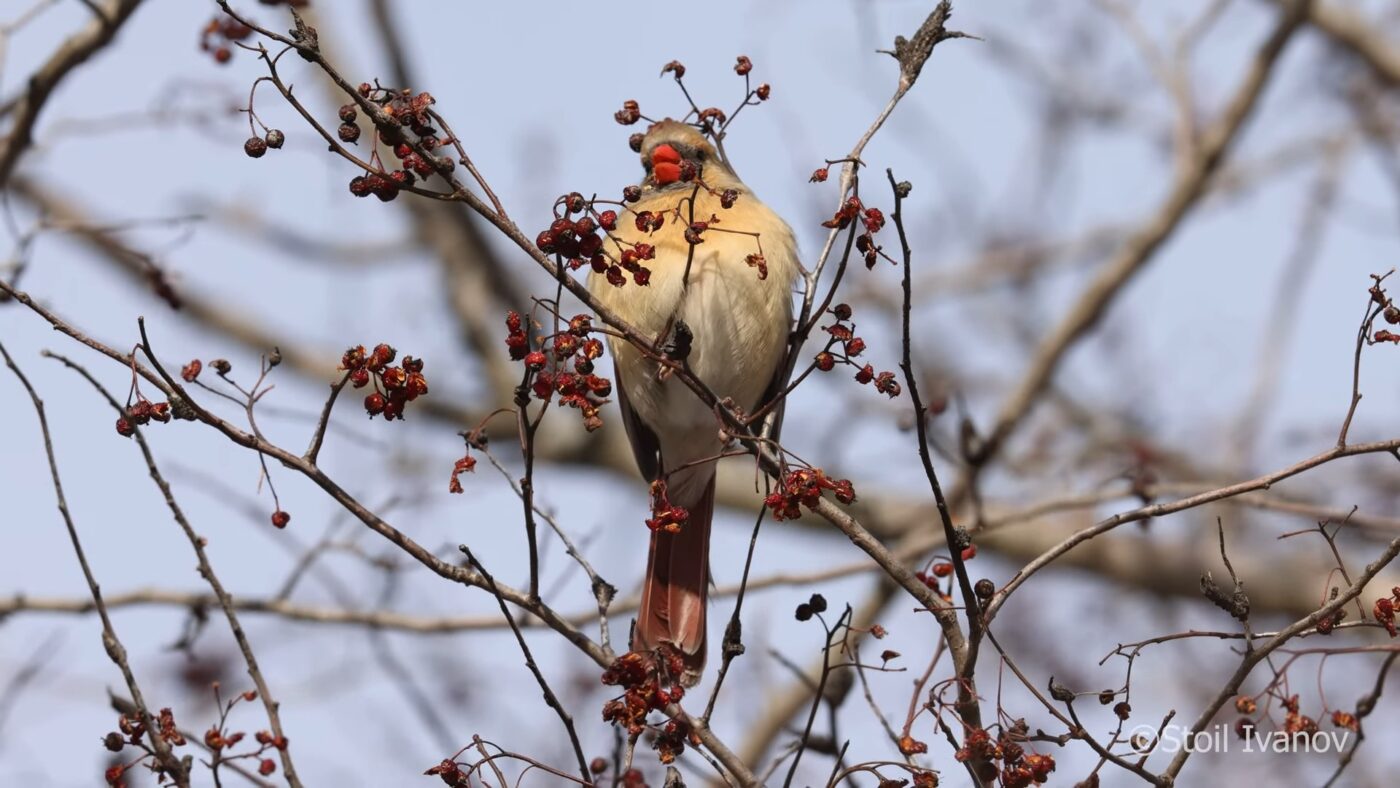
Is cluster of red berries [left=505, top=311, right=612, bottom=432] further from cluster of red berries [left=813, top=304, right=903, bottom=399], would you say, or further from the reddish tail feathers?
the reddish tail feathers

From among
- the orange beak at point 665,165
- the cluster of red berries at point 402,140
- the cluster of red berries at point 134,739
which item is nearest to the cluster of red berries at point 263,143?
the cluster of red berries at point 402,140

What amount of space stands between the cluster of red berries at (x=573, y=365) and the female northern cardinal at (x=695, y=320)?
4.23ft

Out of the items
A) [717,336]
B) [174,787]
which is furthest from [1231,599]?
[717,336]

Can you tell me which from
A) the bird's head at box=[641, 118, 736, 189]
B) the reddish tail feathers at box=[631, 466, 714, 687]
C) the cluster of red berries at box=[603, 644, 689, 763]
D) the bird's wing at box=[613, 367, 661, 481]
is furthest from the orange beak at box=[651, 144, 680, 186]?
the cluster of red berries at box=[603, 644, 689, 763]

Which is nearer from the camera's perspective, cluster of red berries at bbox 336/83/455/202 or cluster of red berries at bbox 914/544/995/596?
cluster of red berries at bbox 336/83/455/202

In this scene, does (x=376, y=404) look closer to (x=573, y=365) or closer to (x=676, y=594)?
(x=573, y=365)

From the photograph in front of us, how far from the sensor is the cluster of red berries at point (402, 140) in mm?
2086

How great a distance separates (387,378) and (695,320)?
177cm

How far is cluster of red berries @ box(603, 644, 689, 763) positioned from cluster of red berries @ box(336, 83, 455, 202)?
0.76m

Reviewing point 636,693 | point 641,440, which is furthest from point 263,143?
point 641,440

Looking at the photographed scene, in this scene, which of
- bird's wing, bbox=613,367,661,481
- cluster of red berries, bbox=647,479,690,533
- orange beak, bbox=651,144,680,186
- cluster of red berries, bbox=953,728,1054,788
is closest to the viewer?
cluster of red berries, bbox=953,728,1054,788

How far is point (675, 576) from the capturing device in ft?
13.0

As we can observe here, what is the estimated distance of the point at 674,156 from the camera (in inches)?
164

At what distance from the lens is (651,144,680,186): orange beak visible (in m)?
4.10
